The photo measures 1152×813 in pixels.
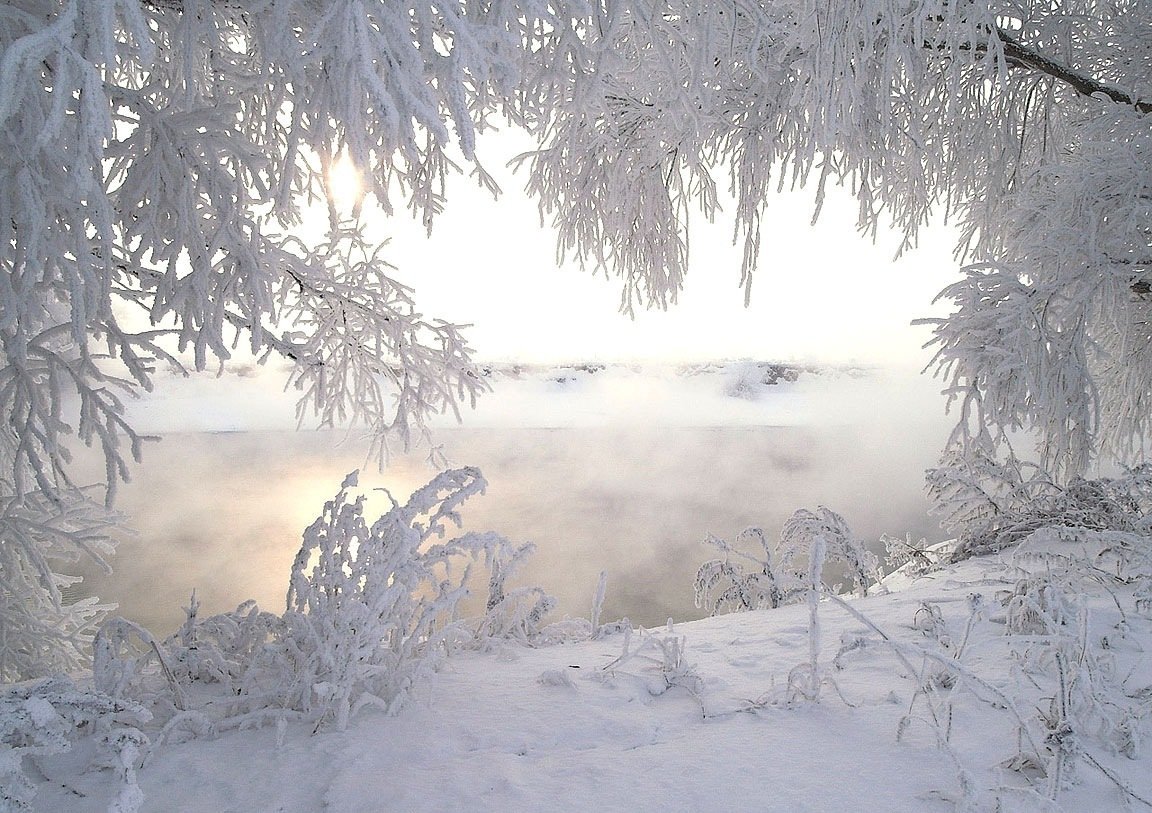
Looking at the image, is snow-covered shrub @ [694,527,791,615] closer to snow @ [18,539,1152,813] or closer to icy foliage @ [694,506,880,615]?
icy foliage @ [694,506,880,615]

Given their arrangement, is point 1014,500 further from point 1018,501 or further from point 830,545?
point 830,545

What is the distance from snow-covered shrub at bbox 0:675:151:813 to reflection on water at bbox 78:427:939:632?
3370mm

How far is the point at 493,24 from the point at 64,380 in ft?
6.82

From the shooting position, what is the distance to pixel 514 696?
2.06 meters

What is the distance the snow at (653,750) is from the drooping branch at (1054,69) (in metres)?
3.70

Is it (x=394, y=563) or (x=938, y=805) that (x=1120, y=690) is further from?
(x=394, y=563)

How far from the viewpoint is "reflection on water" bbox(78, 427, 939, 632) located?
8.84m

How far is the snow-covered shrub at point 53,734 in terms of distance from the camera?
1.21m

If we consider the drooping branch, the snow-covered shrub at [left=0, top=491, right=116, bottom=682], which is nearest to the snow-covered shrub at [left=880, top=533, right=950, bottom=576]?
the drooping branch

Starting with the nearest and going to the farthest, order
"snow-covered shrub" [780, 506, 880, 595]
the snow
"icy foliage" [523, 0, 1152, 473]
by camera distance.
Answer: the snow → "icy foliage" [523, 0, 1152, 473] → "snow-covered shrub" [780, 506, 880, 595]

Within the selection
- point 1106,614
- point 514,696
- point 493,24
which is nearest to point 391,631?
point 514,696

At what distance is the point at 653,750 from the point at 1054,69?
16.7 feet

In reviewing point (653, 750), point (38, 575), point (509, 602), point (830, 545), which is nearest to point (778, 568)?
point (830, 545)

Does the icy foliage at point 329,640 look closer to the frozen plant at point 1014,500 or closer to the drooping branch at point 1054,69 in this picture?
the frozen plant at point 1014,500
